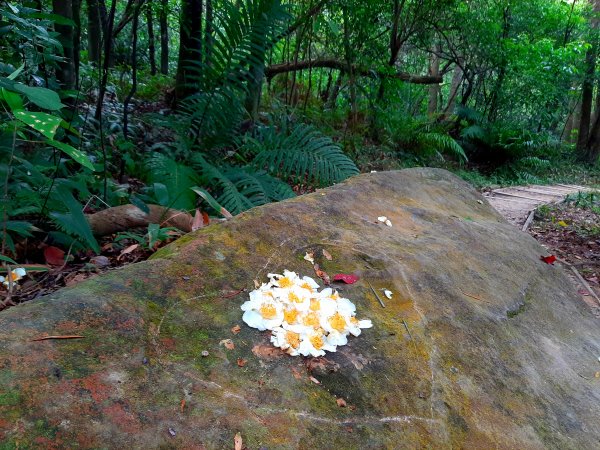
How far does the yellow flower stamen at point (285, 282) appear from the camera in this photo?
129cm

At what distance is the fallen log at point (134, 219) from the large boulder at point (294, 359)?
0.53m

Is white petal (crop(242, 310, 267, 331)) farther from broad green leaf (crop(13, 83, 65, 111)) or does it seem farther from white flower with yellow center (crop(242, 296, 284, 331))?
broad green leaf (crop(13, 83, 65, 111))

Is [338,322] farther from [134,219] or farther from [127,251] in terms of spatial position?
[134,219]

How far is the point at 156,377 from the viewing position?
3.07ft

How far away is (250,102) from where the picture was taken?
5.30 meters

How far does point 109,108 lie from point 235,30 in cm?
198

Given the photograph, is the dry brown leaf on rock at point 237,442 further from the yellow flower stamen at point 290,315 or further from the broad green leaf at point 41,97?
the broad green leaf at point 41,97

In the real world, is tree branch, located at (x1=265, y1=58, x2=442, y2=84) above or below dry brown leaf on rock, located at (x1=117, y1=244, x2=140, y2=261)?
above

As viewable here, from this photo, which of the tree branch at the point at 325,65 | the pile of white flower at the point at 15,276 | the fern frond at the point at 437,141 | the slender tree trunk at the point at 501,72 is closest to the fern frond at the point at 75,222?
the pile of white flower at the point at 15,276

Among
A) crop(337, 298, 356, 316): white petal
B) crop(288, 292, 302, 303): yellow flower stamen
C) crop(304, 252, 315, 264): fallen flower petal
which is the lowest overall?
crop(337, 298, 356, 316): white petal

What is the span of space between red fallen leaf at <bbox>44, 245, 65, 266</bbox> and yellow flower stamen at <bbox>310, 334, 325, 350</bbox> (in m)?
1.06

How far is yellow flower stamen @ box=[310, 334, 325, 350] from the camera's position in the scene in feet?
3.75

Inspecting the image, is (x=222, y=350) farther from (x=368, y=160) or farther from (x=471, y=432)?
(x=368, y=160)

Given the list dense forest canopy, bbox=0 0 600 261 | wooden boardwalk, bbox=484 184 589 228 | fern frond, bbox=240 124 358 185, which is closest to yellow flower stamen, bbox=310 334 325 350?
dense forest canopy, bbox=0 0 600 261
